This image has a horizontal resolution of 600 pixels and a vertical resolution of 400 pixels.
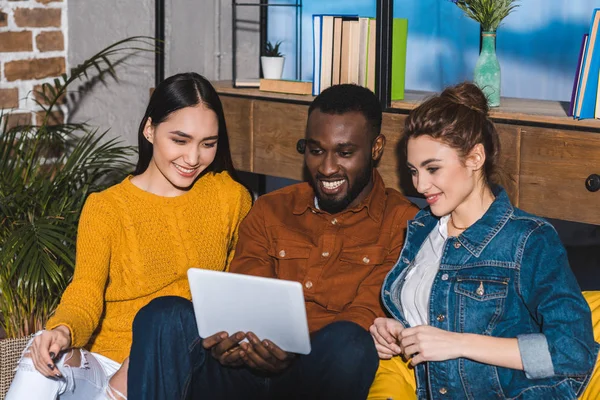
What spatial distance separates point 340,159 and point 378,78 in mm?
484

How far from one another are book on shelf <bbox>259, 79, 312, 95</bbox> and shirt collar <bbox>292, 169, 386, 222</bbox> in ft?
2.00

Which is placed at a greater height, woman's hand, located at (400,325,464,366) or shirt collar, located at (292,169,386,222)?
shirt collar, located at (292,169,386,222)

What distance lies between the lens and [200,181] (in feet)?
7.84

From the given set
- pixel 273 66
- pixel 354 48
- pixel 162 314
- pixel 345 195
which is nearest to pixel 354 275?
pixel 345 195

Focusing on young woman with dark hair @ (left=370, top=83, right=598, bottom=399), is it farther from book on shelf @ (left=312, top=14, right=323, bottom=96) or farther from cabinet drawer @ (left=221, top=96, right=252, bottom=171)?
cabinet drawer @ (left=221, top=96, right=252, bottom=171)

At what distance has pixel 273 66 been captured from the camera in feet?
10.1

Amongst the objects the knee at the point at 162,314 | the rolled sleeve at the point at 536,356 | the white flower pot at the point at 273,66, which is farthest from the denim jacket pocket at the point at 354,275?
the white flower pot at the point at 273,66

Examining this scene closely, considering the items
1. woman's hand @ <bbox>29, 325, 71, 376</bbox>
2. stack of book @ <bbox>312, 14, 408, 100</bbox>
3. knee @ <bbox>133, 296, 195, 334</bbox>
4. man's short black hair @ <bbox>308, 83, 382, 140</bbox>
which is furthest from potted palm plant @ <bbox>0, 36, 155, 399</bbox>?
man's short black hair @ <bbox>308, 83, 382, 140</bbox>

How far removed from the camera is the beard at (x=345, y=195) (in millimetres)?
2182

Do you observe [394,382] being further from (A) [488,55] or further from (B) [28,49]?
(B) [28,49]

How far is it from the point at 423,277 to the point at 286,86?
1.11 meters

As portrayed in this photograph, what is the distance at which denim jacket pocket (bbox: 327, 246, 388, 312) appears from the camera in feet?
7.01

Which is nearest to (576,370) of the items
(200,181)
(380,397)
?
(380,397)

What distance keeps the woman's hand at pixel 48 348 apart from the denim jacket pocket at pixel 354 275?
25.1 inches
